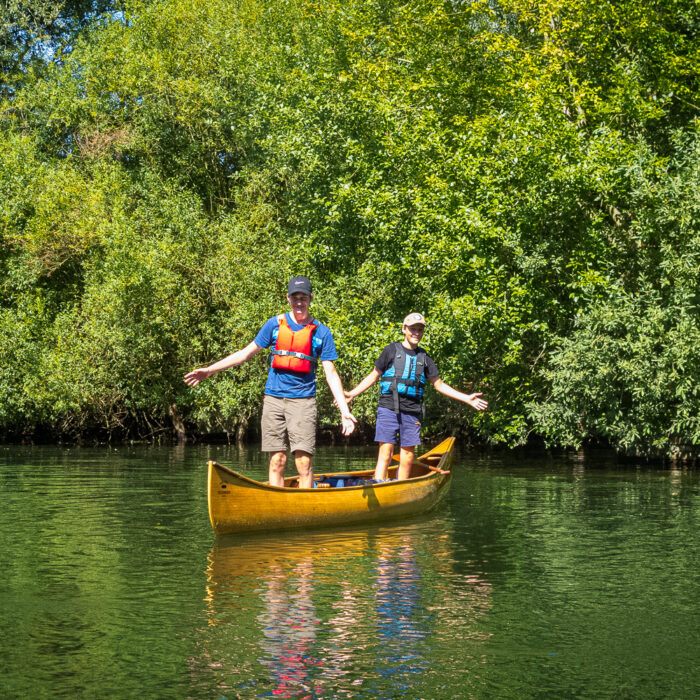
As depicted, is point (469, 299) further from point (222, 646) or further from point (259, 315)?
point (222, 646)

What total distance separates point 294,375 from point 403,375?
6.44 feet

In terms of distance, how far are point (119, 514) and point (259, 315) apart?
15.8 m

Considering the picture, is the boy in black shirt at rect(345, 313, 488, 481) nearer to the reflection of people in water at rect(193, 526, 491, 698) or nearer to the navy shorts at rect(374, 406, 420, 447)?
the navy shorts at rect(374, 406, 420, 447)

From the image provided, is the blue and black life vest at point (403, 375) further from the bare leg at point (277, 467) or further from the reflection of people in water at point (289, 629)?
the reflection of people in water at point (289, 629)

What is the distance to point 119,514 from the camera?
511 inches

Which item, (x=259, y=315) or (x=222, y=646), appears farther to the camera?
(x=259, y=315)

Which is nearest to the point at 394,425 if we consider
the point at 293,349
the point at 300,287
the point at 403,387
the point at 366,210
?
the point at 403,387

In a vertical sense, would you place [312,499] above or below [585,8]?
below

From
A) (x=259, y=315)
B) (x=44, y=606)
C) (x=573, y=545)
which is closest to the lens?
(x=44, y=606)

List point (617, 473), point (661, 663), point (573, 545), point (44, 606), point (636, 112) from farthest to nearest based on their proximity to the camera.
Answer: point (636, 112)
point (617, 473)
point (573, 545)
point (44, 606)
point (661, 663)

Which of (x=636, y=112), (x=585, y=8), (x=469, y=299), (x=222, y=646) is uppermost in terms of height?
(x=585, y=8)

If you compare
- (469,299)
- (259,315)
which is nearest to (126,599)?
(469,299)

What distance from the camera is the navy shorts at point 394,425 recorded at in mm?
12414

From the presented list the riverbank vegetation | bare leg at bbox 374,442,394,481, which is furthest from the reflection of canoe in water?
the riverbank vegetation
